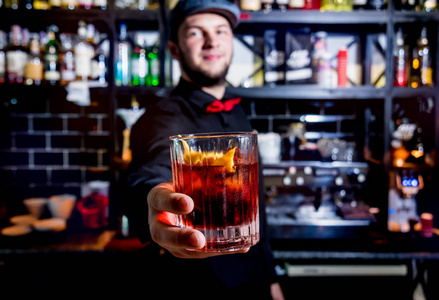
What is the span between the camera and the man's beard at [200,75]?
153cm

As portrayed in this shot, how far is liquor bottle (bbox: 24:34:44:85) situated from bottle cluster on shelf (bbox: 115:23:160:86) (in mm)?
529

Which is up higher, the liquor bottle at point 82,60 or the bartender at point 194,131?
the liquor bottle at point 82,60

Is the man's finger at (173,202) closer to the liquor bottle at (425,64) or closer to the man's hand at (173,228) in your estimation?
the man's hand at (173,228)

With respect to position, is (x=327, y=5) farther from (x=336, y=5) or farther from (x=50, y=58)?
(x=50, y=58)

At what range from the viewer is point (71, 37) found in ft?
8.71

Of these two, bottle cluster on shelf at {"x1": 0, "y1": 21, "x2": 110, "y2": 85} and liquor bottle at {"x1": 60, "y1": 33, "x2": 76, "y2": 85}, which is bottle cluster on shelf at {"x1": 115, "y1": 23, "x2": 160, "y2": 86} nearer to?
bottle cluster on shelf at {"x1": 0, "y1": 21, "x2": 110, "y2": 85}

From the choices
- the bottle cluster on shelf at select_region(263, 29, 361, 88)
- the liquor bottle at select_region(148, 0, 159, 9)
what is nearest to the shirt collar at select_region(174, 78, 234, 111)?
the bottle cluster on shelf at select_region(263, 29, 361, 88)

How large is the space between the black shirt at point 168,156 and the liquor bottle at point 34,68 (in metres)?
1.37

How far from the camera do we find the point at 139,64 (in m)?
2.41

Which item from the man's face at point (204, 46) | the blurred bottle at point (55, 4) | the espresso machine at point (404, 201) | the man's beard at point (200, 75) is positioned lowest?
the espresso machine at point (404, 201)

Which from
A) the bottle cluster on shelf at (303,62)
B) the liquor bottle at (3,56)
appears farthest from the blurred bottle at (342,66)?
the liquor bottle at (3,56)

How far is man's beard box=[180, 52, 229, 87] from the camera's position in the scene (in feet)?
→ 5.03

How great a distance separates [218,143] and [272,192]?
1.91 metres

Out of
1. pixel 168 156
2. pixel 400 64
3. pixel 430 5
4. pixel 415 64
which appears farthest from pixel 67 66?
pixel 430 5
